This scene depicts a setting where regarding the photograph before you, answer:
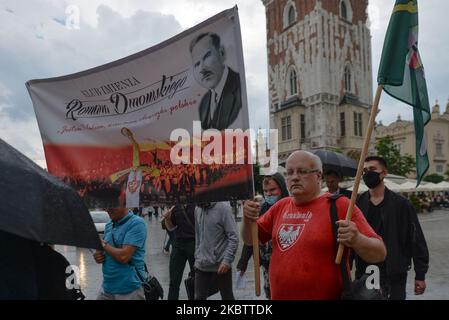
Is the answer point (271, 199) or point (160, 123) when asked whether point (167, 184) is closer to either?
point (160, 123)

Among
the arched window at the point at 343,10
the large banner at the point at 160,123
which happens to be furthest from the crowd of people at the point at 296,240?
the arched window at the point at 343,10

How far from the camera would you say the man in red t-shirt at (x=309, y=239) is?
8.69ft

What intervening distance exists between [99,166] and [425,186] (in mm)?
31764

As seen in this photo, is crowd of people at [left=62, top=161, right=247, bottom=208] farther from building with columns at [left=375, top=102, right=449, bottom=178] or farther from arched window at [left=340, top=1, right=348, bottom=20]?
building with columns at [left=375, top=102, right=449, bottom=178]

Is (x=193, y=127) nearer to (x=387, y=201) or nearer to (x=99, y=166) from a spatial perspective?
(x=99, y=166)

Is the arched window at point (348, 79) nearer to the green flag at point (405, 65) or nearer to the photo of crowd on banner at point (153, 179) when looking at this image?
the green flag at point (405, 65)

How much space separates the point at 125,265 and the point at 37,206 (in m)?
2.14

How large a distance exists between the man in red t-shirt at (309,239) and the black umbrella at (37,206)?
1.34 metres

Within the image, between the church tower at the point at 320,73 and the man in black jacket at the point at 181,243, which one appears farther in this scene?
the church tower at the point at 320,73

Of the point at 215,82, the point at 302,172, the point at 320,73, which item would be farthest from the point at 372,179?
the point at 320,73

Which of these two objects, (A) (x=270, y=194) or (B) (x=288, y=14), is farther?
(B) (x=288, y=14)

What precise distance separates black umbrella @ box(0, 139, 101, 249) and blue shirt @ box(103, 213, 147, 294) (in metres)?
1.88

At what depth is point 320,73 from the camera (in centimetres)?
3934

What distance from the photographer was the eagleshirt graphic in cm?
284
